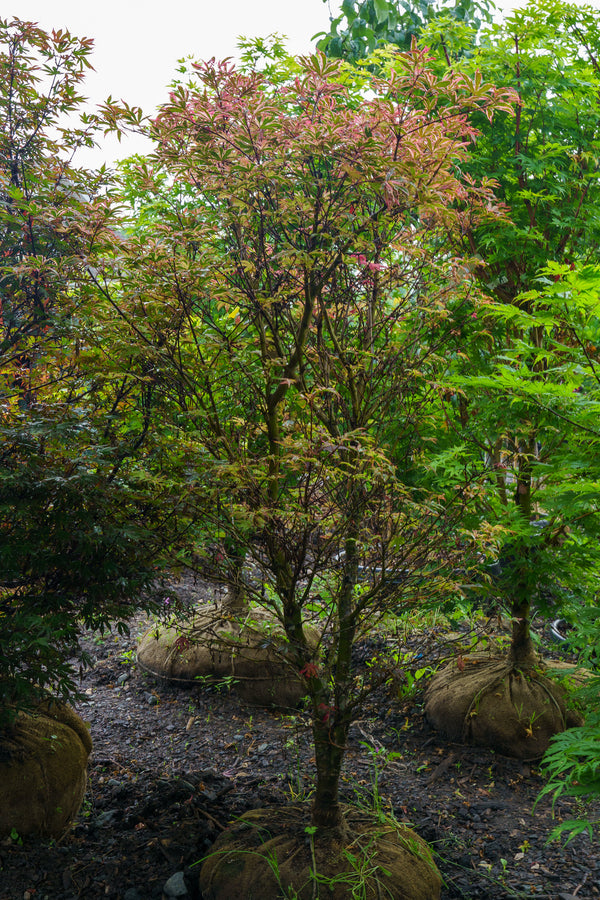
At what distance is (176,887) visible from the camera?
9.07 feet

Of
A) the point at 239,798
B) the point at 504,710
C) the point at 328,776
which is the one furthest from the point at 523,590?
the point at 239,798

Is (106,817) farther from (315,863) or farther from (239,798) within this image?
(315,863)

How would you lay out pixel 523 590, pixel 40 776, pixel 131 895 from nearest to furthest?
pixel 131 895, pixel 40 776, pixel 523 590

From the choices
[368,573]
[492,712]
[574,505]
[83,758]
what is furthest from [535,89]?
[83,758]

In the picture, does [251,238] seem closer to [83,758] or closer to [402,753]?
[83,758]

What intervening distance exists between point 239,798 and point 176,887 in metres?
0.77

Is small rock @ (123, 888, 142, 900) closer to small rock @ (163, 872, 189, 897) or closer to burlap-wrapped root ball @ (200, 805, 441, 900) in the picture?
small rock @ (163, 872, 189, 897)

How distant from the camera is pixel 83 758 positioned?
11.2 feet

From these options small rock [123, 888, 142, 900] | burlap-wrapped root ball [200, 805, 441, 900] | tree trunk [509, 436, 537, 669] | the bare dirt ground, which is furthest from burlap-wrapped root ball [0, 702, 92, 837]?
tree trunk [509, 436, 537, 669]

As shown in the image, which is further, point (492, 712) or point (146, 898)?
point (492, 712)

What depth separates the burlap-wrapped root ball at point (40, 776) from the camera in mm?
3088

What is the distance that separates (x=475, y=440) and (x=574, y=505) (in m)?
1.63

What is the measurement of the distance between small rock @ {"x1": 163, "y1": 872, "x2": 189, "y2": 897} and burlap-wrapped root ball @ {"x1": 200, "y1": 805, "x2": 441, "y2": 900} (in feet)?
0.29

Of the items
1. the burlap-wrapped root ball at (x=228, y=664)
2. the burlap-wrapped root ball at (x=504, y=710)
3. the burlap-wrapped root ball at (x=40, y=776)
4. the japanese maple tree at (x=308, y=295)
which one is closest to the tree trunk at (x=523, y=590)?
the burlap-wrapped root ball at (x=504, y=710)
